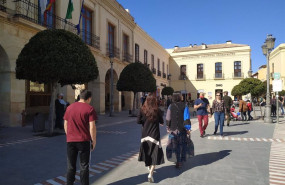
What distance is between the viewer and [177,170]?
4.46m

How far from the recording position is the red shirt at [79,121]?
10.4ft

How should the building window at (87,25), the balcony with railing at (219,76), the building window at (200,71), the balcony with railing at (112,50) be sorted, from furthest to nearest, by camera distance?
the building window at (200,71) < the balcony with railing at (219,76) < the balcony with railing at (112,50) < the building window at (87,25)

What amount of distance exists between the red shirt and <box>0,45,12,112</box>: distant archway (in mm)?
8263

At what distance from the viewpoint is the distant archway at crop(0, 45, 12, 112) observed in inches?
385

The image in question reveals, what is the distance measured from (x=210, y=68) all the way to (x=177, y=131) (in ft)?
117

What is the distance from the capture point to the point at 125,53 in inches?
877

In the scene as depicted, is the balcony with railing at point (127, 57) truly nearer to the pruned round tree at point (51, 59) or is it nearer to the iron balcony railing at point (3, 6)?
the iron balcony railing at point (3, 6)

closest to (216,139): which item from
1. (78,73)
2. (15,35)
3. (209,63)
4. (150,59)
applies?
(78,73)

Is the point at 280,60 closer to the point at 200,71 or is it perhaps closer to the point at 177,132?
the point at 200,71

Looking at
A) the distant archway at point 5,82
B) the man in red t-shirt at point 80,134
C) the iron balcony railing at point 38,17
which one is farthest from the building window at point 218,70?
the man in red t-shirt at point 80,134

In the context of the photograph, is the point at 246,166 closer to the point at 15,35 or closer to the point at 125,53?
the point at 15,35

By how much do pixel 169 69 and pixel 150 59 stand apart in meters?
11.3

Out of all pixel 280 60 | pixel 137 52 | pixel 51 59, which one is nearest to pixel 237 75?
pixel 280 60

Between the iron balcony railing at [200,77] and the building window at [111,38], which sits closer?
the building window at [111,38]
